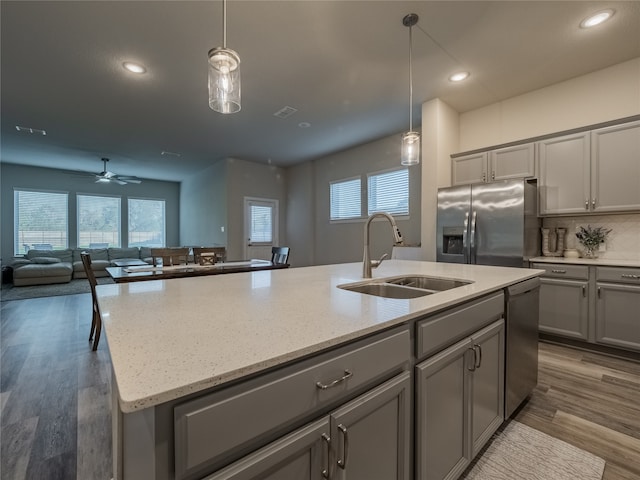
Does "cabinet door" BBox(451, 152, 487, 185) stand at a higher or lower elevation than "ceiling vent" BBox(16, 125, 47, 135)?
lower

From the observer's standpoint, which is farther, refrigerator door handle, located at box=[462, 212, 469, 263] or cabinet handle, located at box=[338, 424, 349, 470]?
refrigerator door handle, located at box=[462, 212, 469, 263]

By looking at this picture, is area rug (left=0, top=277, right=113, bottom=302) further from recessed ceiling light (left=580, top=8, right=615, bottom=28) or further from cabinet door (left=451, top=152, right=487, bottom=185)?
recessed ceiling light (left=580, top=8, right=615, bottom=28)

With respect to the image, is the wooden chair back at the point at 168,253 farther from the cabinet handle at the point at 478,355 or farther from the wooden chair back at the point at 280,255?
the cabinet handle at the point at 478,355

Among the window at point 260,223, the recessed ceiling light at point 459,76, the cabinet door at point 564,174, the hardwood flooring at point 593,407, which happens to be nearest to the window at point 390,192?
the recessed ceiling light at point 459,76

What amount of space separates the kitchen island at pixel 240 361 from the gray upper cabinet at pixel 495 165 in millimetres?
2803

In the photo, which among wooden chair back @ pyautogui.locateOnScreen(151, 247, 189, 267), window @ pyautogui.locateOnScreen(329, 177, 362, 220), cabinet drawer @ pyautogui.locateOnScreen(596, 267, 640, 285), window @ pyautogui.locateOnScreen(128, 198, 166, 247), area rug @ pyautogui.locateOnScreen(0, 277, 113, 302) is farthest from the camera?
window @ pyautogui.locateOnScreen(128, 198, 166, 247)

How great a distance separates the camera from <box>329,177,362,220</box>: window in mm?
5789

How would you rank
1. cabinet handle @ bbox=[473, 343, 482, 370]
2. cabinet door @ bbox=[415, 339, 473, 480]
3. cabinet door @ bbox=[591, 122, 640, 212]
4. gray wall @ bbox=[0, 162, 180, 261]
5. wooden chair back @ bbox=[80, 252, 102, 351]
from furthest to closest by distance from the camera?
gray wall @ bbox=[0, 162, 180, 261] → wooden chair back @ bbox=[80, 252, 102, 351] → cabinet door @ bbox=[591, 122, 640, 212] → cabinet handle @ bbox=[473, 343, 482, 370] → cabinet door @ bbox=[415, 339, 473, 480]

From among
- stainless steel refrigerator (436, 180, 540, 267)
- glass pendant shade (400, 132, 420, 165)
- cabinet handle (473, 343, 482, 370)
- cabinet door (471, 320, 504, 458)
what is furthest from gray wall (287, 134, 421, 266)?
cabinet handle (473, 343, 482, 370)

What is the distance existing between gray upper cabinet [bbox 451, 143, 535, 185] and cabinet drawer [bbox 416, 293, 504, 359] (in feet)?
8.30

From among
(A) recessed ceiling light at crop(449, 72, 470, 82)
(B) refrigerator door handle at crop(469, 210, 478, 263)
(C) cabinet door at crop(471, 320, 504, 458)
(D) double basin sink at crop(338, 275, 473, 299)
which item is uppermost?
(A) recessed ceiling light at crop(449, 72, 470, 82)

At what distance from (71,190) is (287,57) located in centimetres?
816

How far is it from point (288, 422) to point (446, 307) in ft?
2.56

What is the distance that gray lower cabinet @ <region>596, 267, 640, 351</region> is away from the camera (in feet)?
8.49
